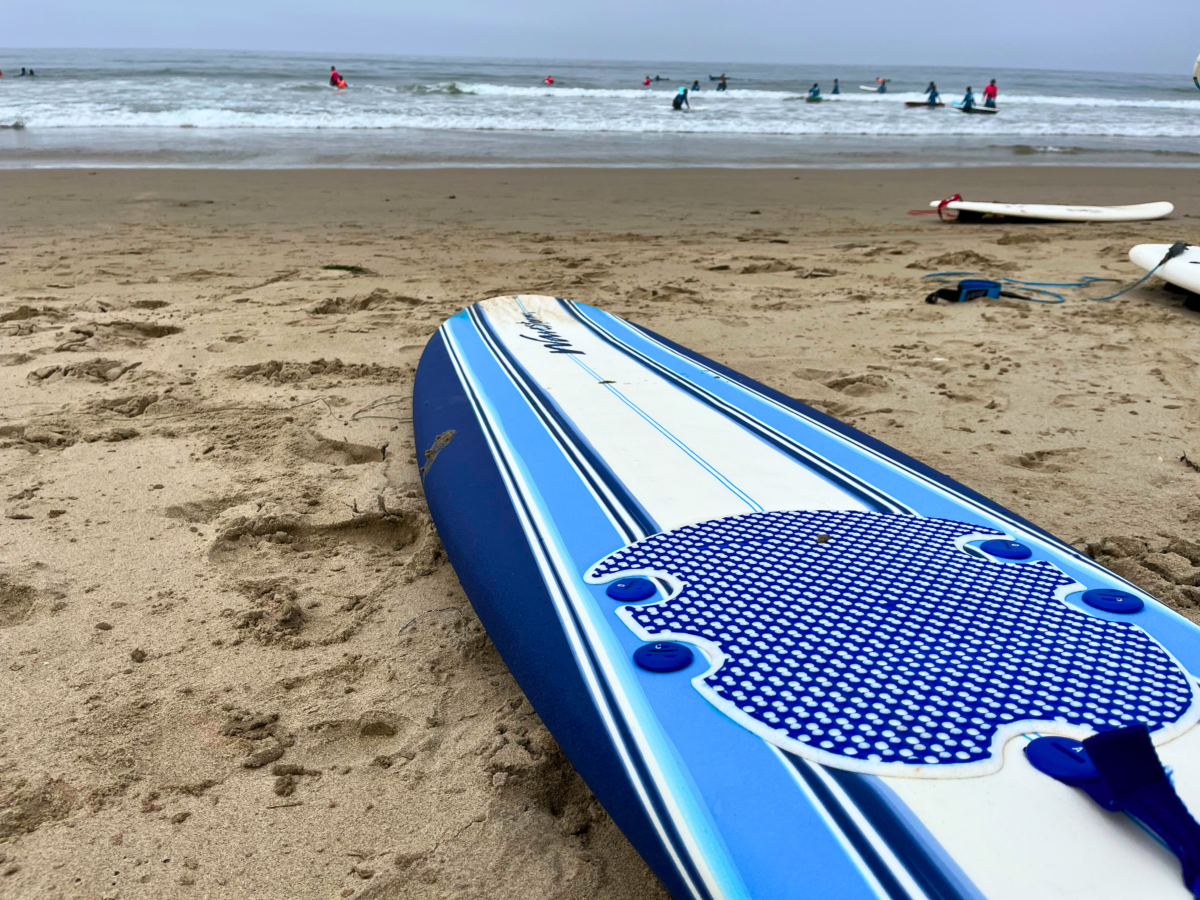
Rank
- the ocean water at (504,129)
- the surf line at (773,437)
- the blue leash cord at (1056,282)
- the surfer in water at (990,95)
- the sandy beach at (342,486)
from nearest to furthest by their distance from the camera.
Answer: the sandy beach at (342,486) → the surf line at (773,437) → the blue leash cord at (1056,282) → the ocean water at (504,129) → the surfer in water at (990,95)

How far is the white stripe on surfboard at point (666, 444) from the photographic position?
5.80ft

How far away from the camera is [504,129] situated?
12.9 metres

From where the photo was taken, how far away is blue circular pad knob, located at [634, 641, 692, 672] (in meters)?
1.21

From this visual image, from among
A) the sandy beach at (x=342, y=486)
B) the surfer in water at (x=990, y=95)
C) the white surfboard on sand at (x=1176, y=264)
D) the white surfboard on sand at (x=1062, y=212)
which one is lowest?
the sandy beach at (x=342, y=486)

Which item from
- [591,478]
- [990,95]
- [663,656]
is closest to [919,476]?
[591,478]

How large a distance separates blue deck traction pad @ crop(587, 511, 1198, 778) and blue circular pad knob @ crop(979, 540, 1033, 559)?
0.03 m

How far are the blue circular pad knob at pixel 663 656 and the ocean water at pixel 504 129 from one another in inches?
338

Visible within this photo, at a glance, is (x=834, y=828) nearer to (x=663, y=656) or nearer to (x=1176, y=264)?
(x=663, y=656)

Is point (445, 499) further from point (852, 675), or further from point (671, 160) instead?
point (671, 160)

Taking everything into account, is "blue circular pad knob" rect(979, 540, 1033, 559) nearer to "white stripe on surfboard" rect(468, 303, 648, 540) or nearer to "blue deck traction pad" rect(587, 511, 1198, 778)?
"blue deck traction pad" rect(587, 511, 1198, 778)

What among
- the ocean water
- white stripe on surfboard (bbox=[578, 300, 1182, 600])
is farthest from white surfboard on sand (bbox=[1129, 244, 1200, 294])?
the ocean water

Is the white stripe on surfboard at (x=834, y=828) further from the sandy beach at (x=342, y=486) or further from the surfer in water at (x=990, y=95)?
the surfer in water at (x=990, y=95)

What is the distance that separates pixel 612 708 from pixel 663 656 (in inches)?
4.4

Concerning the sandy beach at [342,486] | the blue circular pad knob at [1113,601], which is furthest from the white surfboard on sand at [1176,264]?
the blue circular pad knob at [1113,601]
